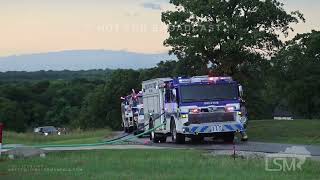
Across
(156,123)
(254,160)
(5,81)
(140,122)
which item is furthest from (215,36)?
(5,81)

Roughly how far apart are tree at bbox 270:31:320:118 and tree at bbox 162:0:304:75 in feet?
60.8

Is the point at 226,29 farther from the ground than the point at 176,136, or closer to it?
farther from the ground

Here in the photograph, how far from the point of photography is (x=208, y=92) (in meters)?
26.1

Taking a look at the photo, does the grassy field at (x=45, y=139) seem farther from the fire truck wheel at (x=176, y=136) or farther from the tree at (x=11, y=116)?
the tree at (x=11, y=116)

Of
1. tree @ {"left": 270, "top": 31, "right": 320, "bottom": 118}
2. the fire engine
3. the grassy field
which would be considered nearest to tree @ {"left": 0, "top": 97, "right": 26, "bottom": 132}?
tree @ {"left": 270, "top": 31, "right": 320, "bottom": 118}

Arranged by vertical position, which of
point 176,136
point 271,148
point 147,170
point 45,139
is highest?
point 147,170

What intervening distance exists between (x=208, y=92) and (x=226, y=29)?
44.2 ft

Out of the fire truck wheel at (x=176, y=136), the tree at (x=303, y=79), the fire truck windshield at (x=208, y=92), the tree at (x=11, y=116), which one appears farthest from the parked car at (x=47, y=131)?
the fire truck windshield at (x=208, y=92)

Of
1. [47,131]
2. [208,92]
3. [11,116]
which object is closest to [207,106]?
[208,92]

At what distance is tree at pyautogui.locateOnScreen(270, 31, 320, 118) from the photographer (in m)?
64.3

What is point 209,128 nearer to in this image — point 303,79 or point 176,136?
point 176,136

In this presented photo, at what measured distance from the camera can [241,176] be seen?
11930mm

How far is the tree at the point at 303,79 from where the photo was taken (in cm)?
6431

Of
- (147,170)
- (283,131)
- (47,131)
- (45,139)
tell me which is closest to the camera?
(147,170)
